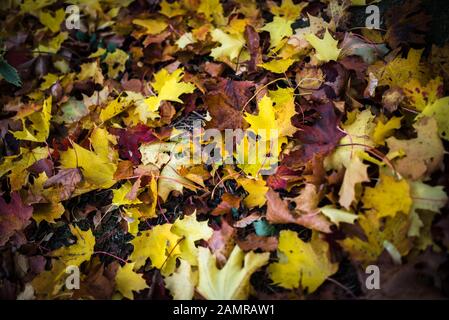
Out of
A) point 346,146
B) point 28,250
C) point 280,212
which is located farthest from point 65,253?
point 346,146

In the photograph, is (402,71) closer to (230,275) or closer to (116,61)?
(230,275)

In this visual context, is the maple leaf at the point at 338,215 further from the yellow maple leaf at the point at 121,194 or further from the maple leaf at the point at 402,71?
the yellow maple leaf at the point at 121,194

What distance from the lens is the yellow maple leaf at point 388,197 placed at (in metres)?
0.99

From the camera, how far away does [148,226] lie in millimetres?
1315

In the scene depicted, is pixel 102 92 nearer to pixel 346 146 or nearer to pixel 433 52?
pixel 346 146

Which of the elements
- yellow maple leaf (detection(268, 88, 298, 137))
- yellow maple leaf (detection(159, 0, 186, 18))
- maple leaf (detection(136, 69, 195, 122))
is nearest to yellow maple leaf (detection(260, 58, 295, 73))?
yellow maple leaf (detection(268, 88, 298, 137))

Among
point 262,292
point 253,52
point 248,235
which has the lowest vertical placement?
point 262,292

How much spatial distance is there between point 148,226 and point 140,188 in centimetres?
14

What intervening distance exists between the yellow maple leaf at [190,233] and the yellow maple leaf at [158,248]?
18 mm

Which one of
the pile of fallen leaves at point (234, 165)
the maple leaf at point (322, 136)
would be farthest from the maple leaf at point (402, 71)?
the maple leaf at point (322, 136)

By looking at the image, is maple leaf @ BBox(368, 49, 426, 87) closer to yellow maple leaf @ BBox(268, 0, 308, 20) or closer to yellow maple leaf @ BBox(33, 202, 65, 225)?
yellow maple leaf @ BBox(268, 0, 308, 20)

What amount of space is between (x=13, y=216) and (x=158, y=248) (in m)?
0.58

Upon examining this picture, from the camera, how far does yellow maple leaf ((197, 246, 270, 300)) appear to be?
1055 millimetres

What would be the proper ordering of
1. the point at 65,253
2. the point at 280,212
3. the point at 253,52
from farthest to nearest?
the point at 253,52 → the point at 65,253 → the point at 280,212
